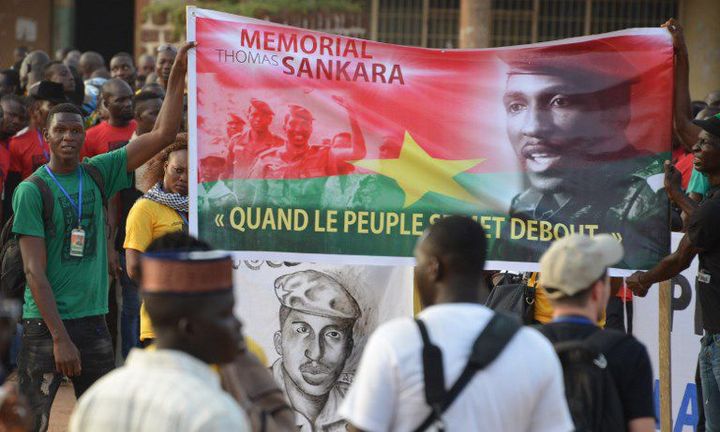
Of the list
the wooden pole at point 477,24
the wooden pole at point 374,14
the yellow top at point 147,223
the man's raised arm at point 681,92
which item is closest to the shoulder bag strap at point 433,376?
the yellow top at point 147,223

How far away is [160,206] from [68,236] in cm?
59

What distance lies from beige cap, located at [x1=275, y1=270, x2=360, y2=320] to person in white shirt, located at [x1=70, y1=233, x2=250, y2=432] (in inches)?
133

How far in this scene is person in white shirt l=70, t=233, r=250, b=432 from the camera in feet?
9.22

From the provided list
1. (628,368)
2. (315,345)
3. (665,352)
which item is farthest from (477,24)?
(628,368)

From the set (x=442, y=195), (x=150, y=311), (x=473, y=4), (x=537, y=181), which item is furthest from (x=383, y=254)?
(x=473, y=4)

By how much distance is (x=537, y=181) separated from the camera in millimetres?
6297

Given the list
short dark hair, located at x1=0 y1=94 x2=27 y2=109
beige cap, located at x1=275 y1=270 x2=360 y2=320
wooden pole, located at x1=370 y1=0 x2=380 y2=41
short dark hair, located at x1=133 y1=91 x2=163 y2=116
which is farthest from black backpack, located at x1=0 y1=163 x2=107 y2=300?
wooden pole, located at x1=370 y1=0 x2=380 y2=41

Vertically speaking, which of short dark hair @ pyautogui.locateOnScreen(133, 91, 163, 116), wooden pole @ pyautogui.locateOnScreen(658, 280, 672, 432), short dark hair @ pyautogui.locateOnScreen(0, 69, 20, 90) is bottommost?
wooden pole @ pyautogui.locateOnScreen(658, 280, 672, 432)

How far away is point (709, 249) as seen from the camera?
19.6 ft

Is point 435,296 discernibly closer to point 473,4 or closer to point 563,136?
point 563,136

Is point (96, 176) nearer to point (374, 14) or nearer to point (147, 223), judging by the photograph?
point (147, 223)

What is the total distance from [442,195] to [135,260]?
154 cm

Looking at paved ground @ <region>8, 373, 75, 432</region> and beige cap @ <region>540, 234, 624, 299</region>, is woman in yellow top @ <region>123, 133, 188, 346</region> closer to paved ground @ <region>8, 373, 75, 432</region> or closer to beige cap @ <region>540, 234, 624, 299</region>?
paved ground @ <region>8, 373, 75, 432</region>

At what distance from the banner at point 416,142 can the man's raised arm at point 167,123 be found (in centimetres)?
10
